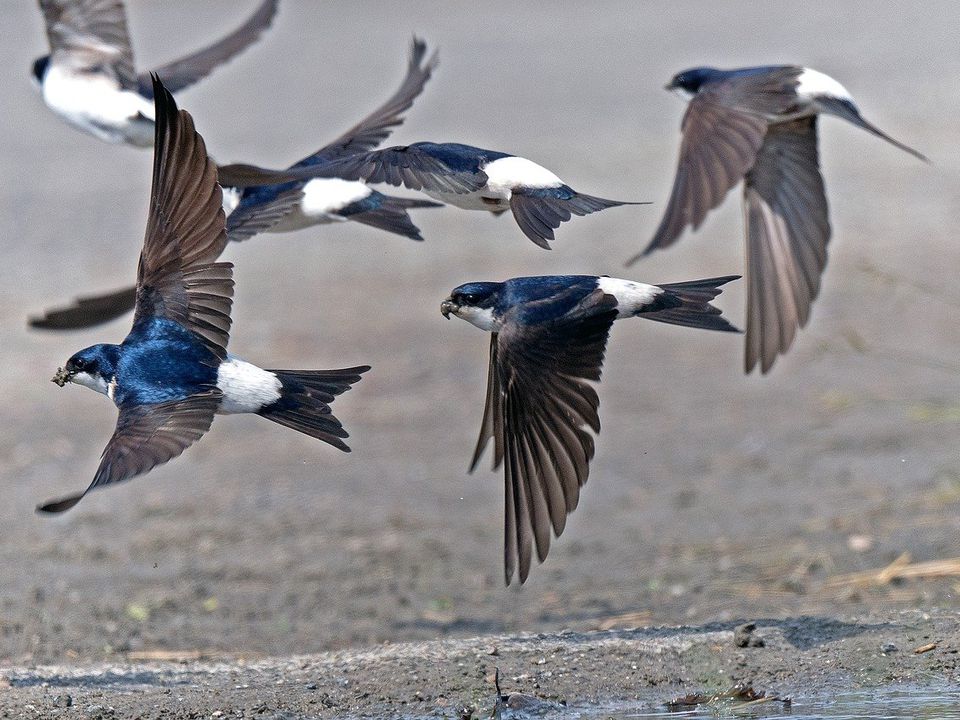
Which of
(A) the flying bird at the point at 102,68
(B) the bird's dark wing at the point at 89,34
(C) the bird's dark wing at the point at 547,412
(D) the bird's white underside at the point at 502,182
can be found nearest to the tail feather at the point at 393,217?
(D) the bird's white underside at the point at 502,182

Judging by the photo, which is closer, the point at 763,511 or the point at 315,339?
the point at 763,511

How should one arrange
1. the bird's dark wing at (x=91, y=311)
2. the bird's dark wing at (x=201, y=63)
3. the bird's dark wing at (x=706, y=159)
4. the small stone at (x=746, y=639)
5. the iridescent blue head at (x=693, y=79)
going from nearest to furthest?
1. the small stone at (x=746, y=639)
2. the bird's dark wing at (x=706, y=159)
3. the bird's dark wing at (x=91, y=311)
4. the iridescent blue head at (x=693, y=79)
5. the bird's dark wing at (x=201, y=63)

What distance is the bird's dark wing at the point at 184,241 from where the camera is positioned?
3.48m

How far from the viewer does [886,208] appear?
9.09 m

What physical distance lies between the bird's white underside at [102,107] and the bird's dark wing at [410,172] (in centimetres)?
150

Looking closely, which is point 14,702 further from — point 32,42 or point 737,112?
point 32,42

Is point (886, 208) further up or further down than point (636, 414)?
further up

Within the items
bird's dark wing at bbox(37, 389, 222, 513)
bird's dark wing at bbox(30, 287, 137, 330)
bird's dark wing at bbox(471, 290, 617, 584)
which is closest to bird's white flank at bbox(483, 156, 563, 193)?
bird's dark wing at bbox(471, 290, 617, 584)

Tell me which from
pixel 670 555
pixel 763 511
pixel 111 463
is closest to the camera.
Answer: pixel 111 463

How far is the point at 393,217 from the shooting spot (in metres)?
4.35

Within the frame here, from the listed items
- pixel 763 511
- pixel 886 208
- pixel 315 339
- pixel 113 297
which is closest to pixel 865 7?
pixel 886 208

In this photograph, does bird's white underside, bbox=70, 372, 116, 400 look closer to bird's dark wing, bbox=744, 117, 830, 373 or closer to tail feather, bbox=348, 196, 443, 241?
tail feather, bbox=348, 196, 443, 241

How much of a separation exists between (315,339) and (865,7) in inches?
349

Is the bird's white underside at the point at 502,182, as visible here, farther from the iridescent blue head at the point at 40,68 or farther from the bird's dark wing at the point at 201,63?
the iridescent blue head at the point at 40,68
